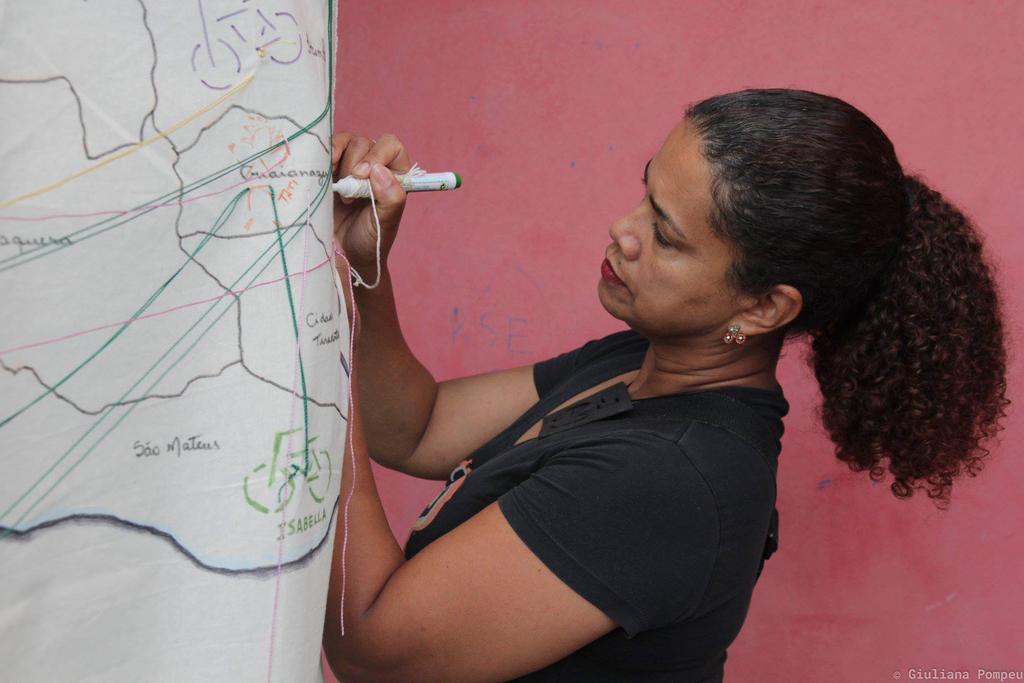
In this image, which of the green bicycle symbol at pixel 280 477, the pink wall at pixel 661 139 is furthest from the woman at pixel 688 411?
the pink wall at pixel 661 139

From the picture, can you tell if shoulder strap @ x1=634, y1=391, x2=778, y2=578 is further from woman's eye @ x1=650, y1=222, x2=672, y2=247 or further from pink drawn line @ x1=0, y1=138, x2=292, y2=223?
pink drawn line @ x1=0, y1=138, x2=292, y2=223

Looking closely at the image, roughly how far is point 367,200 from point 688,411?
376 millimetres

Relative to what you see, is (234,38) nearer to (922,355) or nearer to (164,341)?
(164,341)

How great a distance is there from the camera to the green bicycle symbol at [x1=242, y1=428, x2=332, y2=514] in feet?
2.48

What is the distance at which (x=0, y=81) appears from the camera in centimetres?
67

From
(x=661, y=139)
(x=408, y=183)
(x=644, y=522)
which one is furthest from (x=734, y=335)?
(x=661, y=139)

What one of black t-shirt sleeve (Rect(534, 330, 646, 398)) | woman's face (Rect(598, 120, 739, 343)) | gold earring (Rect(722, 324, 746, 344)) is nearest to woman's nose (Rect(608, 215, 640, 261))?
woman's face (Rect(598, 120, 739, 343))

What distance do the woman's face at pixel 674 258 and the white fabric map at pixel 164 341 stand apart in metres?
0.36

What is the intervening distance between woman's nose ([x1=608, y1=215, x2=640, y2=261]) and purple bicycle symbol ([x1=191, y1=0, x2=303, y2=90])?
405 mm

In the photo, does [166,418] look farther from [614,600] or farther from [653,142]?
[653,142]

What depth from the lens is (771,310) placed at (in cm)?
105

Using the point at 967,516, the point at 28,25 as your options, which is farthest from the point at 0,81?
the point at 967,516

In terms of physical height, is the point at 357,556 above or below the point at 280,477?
below

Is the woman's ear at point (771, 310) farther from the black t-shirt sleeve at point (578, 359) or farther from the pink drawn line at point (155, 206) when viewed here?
the pink drawn line at point (155, 206)
